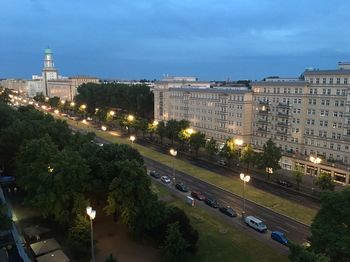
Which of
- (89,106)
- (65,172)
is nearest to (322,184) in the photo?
(65,172)

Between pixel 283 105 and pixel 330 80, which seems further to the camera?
pixel 283 105

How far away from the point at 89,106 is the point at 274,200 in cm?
13708

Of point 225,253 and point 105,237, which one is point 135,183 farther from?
point 225,253

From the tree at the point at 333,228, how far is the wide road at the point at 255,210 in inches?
497

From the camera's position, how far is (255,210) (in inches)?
2233

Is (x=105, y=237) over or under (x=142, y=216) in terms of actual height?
under

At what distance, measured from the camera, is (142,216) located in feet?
143

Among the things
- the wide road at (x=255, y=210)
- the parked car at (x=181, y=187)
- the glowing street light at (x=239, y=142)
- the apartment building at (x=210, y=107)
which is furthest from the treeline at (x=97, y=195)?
the apartment building at (x=210, y=107)

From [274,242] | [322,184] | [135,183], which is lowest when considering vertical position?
[274,242]

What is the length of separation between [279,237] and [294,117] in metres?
44.3

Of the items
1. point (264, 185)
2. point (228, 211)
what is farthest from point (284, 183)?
point (228, 211)

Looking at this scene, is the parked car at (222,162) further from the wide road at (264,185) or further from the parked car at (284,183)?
the parked car at (284,183)

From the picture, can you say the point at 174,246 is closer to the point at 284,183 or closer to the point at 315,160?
the point at 284,183

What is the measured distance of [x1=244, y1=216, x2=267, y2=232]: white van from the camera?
160 ft
